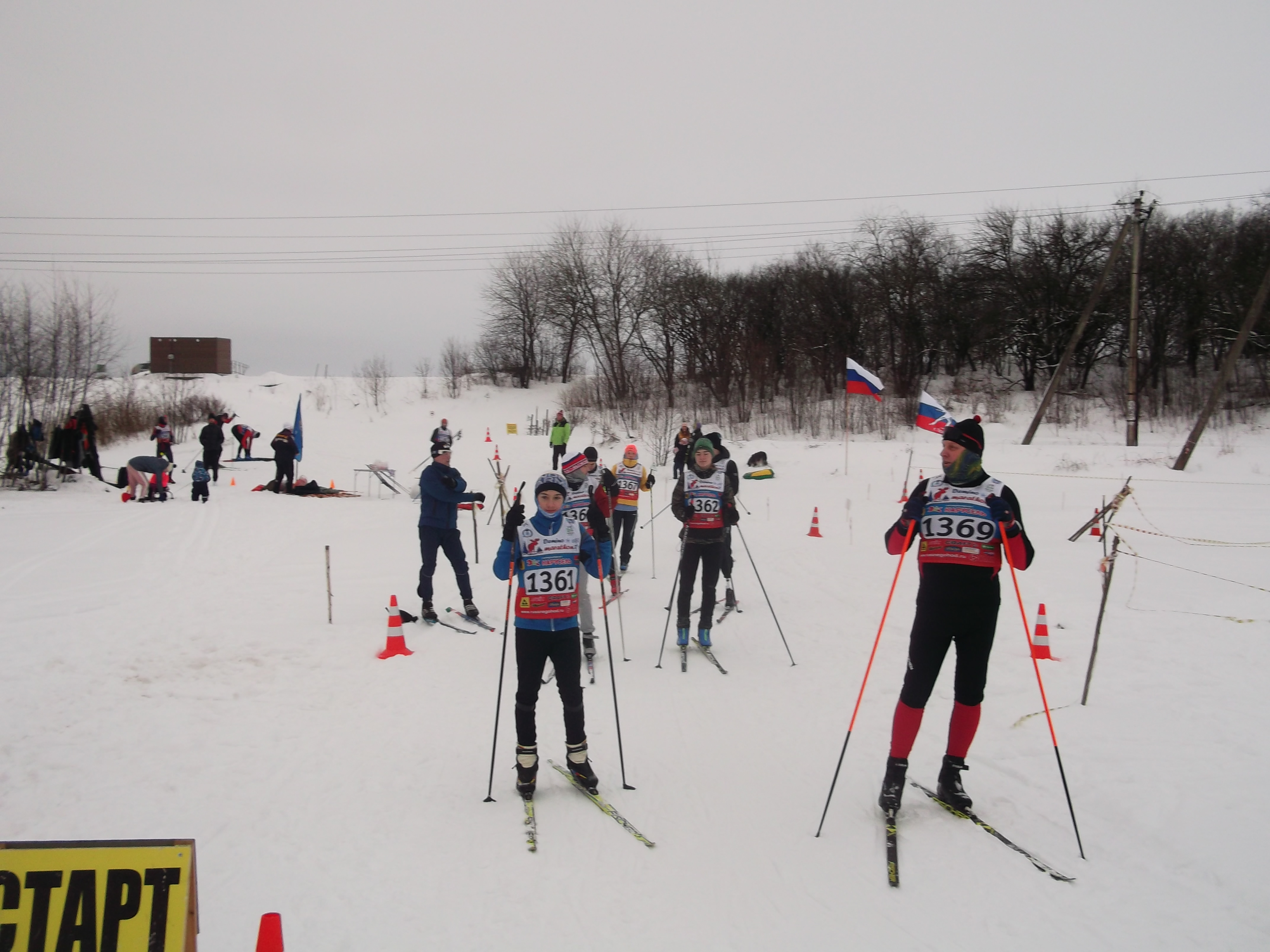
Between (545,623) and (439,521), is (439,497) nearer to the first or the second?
(439,521)

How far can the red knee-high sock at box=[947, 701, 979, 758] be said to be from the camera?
4590 mm

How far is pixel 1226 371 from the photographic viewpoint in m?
16.6

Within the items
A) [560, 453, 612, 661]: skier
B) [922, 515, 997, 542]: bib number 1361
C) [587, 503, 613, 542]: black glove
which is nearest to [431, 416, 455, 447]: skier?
[560, 453, 612, 661]: skier

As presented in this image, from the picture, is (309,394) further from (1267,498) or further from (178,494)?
(1267,498)

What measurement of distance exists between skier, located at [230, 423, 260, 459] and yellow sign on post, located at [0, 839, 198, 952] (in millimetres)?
25388

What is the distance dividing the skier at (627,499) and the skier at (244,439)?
61.9ft

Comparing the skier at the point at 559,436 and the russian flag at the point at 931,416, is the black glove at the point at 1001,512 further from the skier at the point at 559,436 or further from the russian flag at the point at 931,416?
the skier at the point at 559,436

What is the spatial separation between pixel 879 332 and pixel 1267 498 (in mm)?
21843

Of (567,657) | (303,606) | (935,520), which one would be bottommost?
(303,606)

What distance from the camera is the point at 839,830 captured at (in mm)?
4562

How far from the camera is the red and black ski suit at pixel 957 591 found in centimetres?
442

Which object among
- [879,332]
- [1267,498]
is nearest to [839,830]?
[1267,498]

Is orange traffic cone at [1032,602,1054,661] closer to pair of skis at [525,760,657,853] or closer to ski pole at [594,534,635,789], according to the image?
ski pole at [594,534,635,789]

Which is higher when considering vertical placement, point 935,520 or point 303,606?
point 935,520
